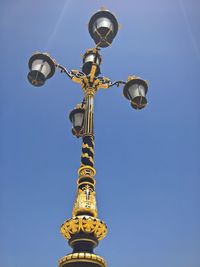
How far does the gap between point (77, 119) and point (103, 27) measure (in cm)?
286

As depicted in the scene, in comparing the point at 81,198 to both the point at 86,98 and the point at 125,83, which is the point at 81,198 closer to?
the point at 86,98

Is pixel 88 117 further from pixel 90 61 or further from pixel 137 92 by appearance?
pixel 90 61

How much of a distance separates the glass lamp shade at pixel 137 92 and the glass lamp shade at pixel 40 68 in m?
2.27

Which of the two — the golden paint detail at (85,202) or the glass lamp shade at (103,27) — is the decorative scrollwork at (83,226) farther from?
the glass lamp shade at (103,27)

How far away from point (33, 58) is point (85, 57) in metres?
2.05

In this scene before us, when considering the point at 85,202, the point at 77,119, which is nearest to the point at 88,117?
the point at 77,119

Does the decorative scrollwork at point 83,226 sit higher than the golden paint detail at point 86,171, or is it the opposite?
the golden paint detail at point 86,171

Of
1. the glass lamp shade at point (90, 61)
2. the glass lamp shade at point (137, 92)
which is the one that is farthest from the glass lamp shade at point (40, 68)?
the glass lamp shade at point (137, 92)

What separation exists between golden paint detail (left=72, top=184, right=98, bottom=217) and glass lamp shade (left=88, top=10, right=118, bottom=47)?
14.7 ft

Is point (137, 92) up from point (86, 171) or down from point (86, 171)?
up

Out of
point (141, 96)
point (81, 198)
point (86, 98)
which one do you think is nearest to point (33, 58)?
point (86, 98)

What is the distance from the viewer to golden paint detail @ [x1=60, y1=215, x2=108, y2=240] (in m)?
6.78

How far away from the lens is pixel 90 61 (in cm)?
1078

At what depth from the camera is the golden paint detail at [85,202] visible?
7.16 meters
